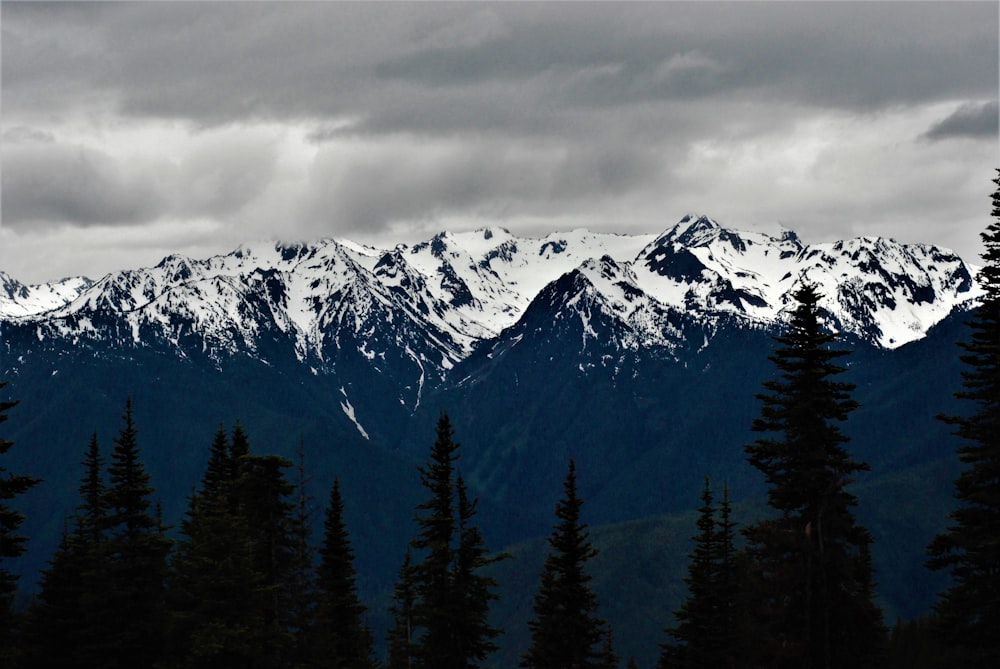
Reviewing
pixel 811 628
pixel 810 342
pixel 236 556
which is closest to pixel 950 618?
pixel 811 628

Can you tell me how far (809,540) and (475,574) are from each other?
21398mm

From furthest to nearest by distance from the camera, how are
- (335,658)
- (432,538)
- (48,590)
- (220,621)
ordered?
1. (335,658)
2. (48,590)
3. (432,538)
4. (220,621)

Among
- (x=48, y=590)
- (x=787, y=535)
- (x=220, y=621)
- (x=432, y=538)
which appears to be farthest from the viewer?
(x=48, y=590)

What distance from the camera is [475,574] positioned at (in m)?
64.8

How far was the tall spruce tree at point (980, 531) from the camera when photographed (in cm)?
4831

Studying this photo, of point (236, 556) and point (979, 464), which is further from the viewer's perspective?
point (236, 556)

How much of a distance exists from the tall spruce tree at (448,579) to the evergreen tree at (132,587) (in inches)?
474

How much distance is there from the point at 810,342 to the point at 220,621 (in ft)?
88.6

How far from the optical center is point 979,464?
164 feet

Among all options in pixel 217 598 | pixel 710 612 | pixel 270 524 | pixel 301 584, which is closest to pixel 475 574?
pixel 301 584

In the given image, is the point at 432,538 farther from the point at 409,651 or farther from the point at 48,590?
the point at 48,590

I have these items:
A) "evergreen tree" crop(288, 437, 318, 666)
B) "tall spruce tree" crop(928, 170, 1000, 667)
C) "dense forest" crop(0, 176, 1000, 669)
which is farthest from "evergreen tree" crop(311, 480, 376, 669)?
"tall spruce tree" crop(928, 170, 1000, 667)

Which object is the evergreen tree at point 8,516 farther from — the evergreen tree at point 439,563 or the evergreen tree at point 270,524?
the evergreen tree at point 439,563

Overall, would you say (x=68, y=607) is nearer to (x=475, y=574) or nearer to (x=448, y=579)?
(x=448, y=579)
